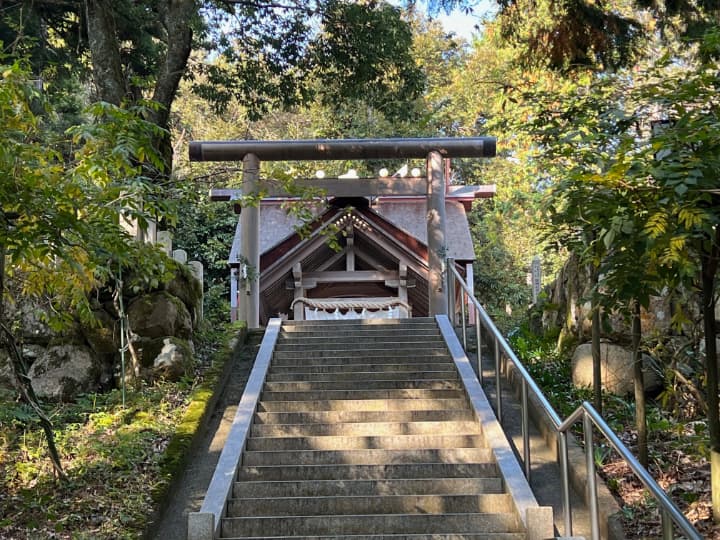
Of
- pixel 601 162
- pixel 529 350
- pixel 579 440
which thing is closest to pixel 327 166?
pixel 529 350

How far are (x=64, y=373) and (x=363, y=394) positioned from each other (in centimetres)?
318

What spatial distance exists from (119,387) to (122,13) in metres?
6.52

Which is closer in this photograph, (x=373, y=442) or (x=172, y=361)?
(x=373, y=442)

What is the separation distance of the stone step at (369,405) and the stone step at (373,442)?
70cm

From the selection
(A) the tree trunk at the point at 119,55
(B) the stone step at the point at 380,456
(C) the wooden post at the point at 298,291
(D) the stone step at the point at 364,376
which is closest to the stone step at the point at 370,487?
(B) the stone step at the point at 380,456

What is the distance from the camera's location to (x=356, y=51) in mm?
11375

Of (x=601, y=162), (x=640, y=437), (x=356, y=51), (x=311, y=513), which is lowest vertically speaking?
(x=311, y=513)

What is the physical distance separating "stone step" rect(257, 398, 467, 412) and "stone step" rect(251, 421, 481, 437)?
402mm

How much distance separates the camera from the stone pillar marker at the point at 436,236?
401 inches

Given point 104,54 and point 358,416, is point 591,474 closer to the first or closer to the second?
point 358,416

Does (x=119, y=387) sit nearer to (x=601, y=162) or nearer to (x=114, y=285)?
(x=114, y=285)

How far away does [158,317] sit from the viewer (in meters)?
8.07

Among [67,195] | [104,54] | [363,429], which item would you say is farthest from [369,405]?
[104,54]

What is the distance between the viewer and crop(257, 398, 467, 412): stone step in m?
6.71
